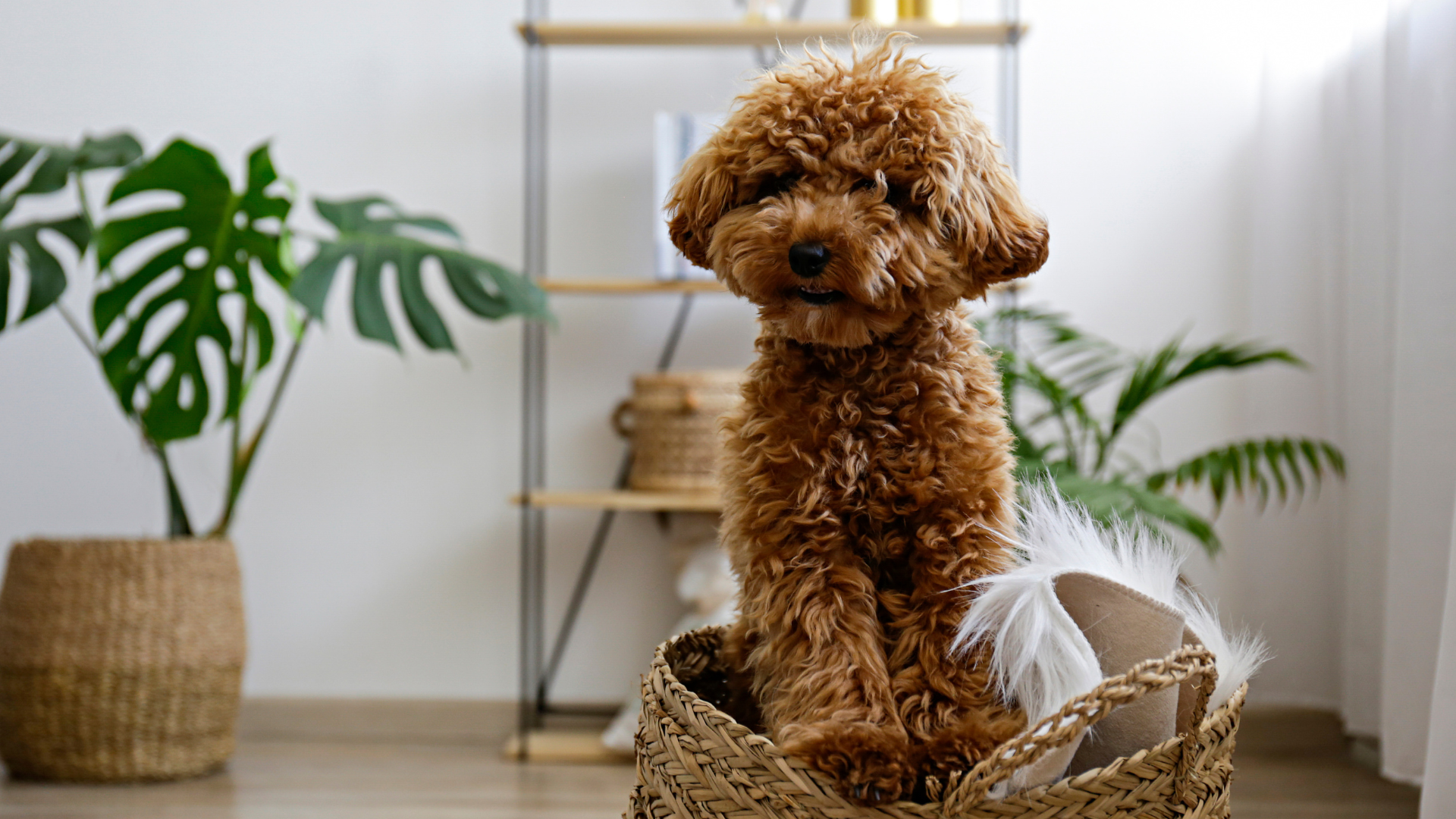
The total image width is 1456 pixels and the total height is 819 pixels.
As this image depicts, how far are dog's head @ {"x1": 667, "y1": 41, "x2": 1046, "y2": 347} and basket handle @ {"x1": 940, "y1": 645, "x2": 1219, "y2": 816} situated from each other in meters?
0.24

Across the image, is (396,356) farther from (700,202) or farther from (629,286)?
(700,202)

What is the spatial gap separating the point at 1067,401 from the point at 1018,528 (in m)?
0.88

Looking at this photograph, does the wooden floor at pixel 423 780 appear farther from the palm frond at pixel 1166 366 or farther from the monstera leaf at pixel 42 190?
the monstera leaf at pixel 42 190

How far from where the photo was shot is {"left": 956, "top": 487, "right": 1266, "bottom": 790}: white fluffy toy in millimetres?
601

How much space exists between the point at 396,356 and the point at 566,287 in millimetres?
424

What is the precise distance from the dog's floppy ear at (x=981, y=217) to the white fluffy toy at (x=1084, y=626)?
0.17 m

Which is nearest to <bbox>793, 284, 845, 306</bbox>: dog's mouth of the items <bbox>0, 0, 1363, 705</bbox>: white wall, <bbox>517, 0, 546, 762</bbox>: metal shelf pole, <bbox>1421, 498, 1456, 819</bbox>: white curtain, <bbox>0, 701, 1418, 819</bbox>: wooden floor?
<bbox>1421, 498, 1456, 819</bbox>: white curtain

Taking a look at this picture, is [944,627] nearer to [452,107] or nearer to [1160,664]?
[1160,664]

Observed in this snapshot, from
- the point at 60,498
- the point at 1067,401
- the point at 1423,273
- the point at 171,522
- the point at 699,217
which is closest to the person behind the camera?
the point at 699,217

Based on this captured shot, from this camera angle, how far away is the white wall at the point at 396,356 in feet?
6.59

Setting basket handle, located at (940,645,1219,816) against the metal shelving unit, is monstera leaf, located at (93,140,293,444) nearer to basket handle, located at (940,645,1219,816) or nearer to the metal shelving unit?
the metal shelving unit

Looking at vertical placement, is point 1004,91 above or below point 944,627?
above

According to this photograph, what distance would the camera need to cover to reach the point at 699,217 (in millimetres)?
680

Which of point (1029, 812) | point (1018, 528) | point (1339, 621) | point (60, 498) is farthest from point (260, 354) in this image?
point (1339, 621)
